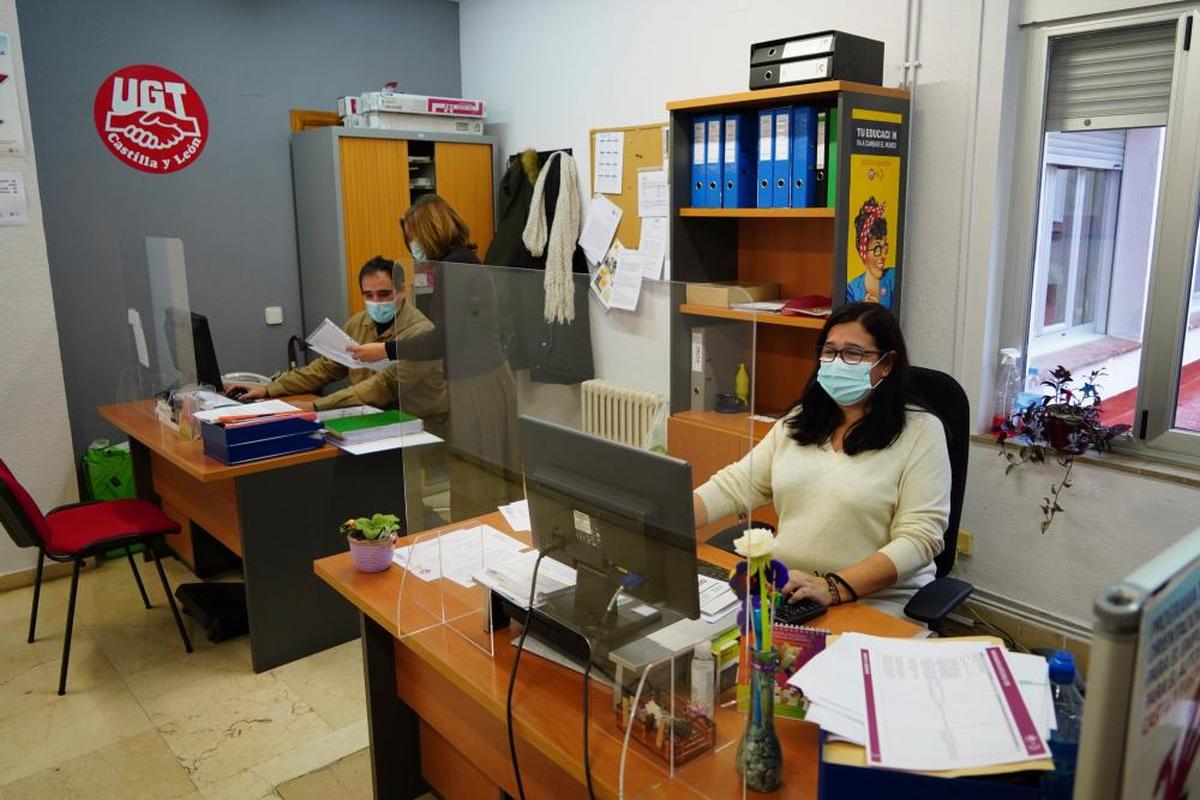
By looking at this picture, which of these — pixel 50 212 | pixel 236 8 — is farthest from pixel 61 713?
pixel 236 8

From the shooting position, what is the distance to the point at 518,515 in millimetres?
1746

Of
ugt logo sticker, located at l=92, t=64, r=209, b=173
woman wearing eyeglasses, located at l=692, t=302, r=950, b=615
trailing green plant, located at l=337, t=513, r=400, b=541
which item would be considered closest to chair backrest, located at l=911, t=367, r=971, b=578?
woman wearing eyeglasses, located at l=692, t=302, r=950, b=615

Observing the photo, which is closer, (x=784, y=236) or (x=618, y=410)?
(x=618, y=410)

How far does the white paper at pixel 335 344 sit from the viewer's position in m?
3.44

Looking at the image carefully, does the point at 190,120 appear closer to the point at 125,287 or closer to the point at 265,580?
the point at 125,287

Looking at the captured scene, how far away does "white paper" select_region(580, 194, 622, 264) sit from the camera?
13.9ft

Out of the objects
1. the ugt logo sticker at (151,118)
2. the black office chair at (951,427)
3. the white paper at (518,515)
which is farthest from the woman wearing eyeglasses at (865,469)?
the ugt logo sticker at (151,118)

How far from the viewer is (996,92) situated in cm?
284

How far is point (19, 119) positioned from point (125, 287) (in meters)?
0.76

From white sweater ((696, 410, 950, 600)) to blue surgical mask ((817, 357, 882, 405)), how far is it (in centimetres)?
13

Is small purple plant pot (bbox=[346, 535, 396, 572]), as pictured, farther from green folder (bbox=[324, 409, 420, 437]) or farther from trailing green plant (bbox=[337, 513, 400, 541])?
green folder (bbox=[324, 409, 420, 437])

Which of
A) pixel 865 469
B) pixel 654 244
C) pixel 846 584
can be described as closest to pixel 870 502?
pixel 865 469

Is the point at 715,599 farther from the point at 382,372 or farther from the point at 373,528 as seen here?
the point at 382,372

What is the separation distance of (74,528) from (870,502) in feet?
8.77
